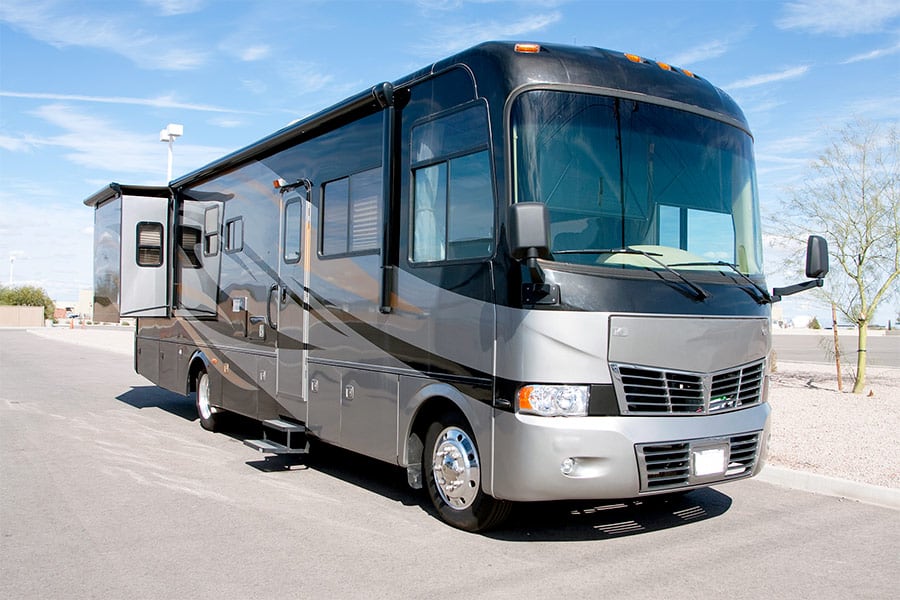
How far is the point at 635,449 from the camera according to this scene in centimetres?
521

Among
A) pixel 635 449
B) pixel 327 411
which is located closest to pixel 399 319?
pixel 327 411

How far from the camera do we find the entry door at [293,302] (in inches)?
314

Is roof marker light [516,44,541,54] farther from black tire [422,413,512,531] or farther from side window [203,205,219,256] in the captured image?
side window [203,205,219,256]

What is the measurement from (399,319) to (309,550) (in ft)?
6.20

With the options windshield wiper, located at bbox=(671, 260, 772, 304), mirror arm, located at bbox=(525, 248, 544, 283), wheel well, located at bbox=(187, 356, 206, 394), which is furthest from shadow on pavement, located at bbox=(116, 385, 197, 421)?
windshield wiper, located at bbox=(671, 260, 772, 304)

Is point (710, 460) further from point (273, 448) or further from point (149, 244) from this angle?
point (149, 244)

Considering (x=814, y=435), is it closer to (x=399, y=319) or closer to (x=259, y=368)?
(x=399, y=319)

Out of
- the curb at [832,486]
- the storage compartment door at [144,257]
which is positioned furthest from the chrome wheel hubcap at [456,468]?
the storage compartment door at [144,257]

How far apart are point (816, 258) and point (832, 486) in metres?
2.20

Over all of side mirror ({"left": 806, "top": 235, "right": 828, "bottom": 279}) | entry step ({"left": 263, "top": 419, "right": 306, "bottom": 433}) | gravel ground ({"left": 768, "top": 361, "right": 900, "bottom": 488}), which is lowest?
gravel ground ({"left": 768, "top": 361, "right": 900, "bottom": 488})

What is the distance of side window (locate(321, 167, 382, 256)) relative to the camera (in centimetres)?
691

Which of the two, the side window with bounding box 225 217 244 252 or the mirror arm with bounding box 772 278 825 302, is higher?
the side window with bounding box 225 217 244 252

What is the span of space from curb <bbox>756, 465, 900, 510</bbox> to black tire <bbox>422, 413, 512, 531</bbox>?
319cm

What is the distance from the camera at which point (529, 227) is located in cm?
492
